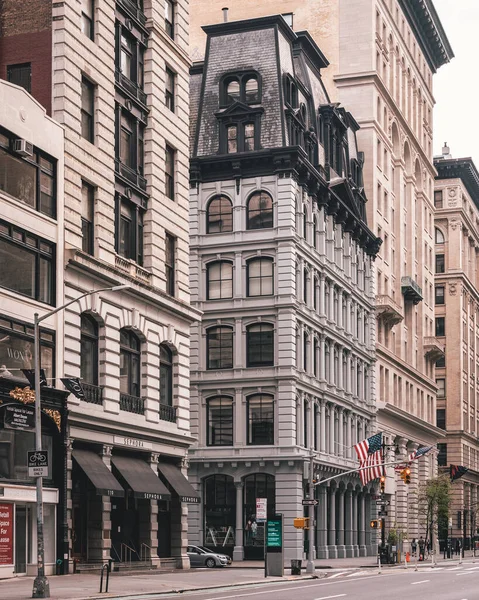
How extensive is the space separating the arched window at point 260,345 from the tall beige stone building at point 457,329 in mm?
68935

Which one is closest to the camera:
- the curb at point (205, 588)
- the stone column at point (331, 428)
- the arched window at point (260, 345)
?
the curb at point (205, 588)

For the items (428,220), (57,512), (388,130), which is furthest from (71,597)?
(428,220)

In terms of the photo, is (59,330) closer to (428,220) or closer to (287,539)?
(287,539)

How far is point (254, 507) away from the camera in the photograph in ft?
241

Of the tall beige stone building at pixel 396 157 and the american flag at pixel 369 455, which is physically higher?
the tall beige stone building at pixel 396 157

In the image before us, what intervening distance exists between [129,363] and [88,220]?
692 centimetres

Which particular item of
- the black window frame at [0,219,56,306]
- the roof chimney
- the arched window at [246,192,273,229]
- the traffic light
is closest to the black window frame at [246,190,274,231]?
the arched window at [246,192,273,229]

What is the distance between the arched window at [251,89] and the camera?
7706 centimetres

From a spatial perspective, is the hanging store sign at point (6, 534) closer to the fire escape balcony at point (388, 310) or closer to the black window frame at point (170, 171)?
the black window frame at point (170, 171)

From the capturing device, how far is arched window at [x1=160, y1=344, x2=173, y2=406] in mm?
56406

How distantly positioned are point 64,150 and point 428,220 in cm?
8101

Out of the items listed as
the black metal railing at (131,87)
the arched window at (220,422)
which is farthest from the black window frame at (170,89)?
the arched window at (220,422)

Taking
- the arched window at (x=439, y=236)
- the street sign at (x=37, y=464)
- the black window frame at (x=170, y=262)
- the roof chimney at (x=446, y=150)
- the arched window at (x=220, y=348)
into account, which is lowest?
the street sign at (x=37, y=464)

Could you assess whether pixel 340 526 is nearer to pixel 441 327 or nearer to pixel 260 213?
pixel 260 213
